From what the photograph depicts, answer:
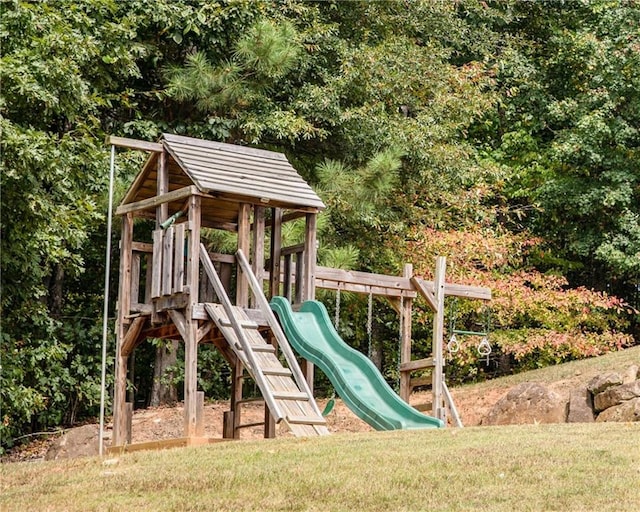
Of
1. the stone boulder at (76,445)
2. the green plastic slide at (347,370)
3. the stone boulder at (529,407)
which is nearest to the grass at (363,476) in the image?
the green plastic slide at (347,370)

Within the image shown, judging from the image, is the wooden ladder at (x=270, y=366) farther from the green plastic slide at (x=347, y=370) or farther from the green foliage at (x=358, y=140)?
the green foliage at (x=358, y=140)

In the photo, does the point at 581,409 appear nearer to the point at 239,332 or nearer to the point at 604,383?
the point at 604,383

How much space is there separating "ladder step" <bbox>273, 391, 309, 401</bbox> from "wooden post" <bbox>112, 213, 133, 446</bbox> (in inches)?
125

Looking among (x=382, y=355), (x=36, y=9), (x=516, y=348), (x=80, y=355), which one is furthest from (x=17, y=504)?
(x=382, y=355)

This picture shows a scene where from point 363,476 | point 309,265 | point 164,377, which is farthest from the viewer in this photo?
point 164,377

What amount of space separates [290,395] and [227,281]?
460 centimetres

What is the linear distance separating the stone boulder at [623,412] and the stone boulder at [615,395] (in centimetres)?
10

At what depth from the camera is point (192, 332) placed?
605 inches

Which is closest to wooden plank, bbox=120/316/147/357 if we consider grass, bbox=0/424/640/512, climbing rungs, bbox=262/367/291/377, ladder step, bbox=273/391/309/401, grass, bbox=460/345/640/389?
climbing rungs, bbox=262/367/291/377

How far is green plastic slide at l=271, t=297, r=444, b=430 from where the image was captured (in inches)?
601

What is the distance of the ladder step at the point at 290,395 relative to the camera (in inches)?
560

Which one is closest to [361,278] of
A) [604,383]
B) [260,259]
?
[260,259]

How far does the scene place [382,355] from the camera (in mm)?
31609

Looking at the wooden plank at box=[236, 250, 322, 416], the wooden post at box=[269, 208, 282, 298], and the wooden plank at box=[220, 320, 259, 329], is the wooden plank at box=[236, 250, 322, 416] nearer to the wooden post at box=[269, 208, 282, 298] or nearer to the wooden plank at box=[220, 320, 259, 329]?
the wooden plank at box=[220, 320, 259, 329]
